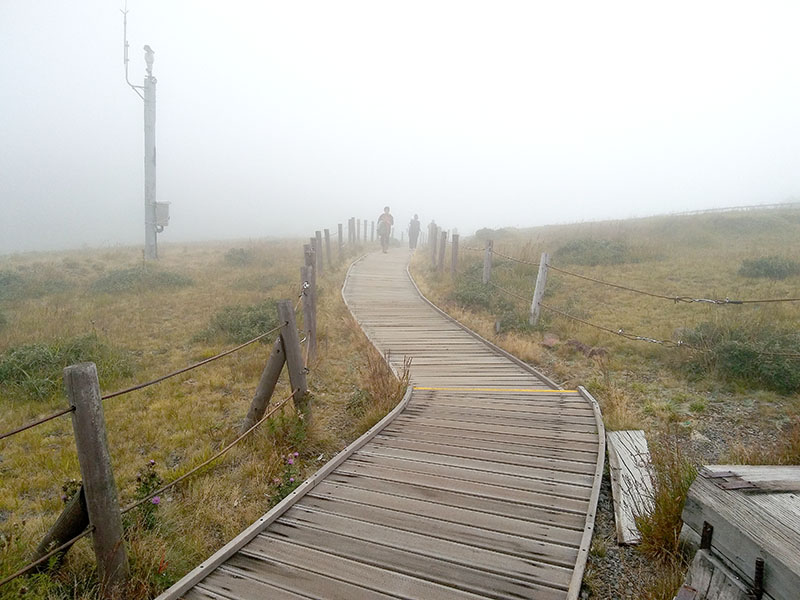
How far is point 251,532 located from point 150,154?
17465 millimetres

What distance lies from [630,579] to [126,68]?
21.1m

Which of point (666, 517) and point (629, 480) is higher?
point (666, 517)

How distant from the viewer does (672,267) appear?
12594mm

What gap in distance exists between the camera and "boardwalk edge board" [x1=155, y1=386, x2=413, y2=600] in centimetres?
242

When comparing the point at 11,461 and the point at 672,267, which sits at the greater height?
the point at 672,267

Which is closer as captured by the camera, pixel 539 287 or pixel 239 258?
pixel 539 287

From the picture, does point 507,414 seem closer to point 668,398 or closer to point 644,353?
point 668,398

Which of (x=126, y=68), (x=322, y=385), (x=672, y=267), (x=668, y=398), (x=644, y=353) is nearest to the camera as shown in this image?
(x=668, y=398)

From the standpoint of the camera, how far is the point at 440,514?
3004mm

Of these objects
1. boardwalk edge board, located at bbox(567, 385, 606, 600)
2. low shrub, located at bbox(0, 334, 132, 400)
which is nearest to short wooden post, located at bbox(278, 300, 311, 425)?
boardwalk edge board, located at bbox(567, 385, 606, 600)

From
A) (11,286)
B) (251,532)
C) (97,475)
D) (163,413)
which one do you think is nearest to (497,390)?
(251,532)

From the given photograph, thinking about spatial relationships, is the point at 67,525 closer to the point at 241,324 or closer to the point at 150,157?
the point at 241,324

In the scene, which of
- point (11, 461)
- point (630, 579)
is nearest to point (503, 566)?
point (630, 579)

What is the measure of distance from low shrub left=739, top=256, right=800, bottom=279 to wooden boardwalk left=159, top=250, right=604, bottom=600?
28.0ft
